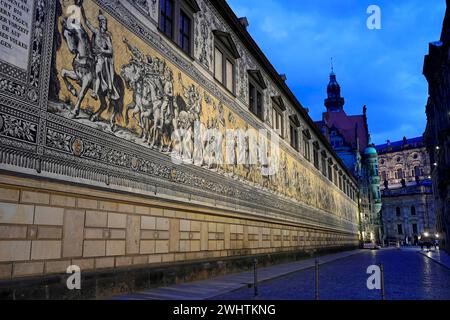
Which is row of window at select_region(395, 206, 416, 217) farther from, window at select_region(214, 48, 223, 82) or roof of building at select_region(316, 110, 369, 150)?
window at select_region(214, 48, 223, 82)

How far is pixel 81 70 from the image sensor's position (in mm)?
8242

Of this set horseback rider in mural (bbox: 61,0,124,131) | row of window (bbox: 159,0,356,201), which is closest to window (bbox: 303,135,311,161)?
row of window (bbox: 159,0,356,201)

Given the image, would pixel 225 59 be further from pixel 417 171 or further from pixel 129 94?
pixel 417 171

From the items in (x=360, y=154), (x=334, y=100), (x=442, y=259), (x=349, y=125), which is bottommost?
(x=442, y=259)

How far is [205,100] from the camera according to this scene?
13992 millimetres

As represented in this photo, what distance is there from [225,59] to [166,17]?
4.63 metres

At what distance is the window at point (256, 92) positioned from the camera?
19505 millimetres

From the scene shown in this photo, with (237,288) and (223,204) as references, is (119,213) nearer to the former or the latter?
(237,288)

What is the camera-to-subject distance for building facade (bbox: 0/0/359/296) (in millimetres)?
6938

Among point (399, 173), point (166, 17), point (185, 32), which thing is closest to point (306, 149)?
point (185, 32)

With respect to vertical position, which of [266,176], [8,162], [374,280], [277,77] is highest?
[277,77]
